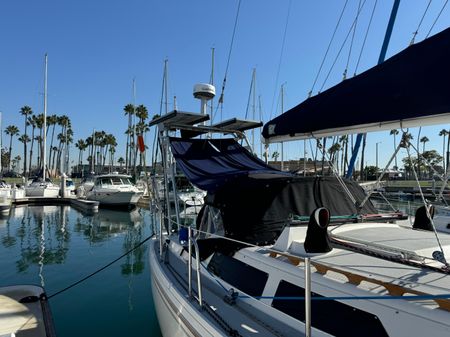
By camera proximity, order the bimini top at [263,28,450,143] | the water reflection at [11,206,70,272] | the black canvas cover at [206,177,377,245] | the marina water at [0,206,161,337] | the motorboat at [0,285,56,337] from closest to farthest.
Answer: the bimini top at [263,28,450,143] < the black canvas cover at [206,177,377,245] < the motorboat at [0,285,56,337] < the marina water at [0,206,161,337] < the water reflection at [11,206,70,272]

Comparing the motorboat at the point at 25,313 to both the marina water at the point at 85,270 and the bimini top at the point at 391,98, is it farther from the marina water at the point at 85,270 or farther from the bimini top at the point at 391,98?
the bimini top at the point at 391,98

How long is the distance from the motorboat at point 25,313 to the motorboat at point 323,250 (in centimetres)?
151

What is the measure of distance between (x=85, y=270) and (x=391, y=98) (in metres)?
8.56

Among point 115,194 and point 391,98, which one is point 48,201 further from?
point 391,98

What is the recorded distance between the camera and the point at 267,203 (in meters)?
4.30

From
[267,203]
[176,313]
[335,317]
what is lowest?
[176,313]

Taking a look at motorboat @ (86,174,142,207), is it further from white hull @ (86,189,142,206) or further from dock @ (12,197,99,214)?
dock @ (12,197,99,214)

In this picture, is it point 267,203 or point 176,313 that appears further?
point 267,203

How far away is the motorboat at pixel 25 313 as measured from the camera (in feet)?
14.7

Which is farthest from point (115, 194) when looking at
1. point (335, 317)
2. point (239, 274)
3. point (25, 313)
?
point (335, 317)

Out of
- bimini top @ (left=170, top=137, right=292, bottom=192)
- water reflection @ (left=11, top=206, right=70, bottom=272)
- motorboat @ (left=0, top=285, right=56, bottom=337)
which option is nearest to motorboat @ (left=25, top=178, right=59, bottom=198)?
water reflection @ (left=11, top=206, right=70, bottom=272)

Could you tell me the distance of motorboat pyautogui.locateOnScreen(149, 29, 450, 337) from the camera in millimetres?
2494

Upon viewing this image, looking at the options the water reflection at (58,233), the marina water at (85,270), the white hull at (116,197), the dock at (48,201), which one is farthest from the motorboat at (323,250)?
the dock at (48,201)

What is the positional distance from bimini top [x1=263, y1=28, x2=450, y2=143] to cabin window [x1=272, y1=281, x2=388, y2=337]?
59.4 inches
